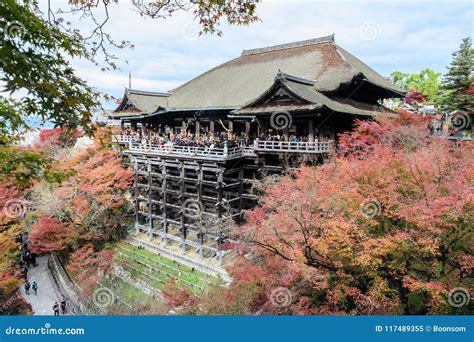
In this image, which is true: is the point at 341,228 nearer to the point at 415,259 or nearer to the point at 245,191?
the point at 415,259

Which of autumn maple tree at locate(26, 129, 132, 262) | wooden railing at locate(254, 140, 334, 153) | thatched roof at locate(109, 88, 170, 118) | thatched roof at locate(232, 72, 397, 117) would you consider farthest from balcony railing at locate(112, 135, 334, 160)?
autumn maple tree at locate(26, 129, 132, 262)

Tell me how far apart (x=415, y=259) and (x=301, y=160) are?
733 cm

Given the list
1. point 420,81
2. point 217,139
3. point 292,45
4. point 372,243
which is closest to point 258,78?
point 292,45

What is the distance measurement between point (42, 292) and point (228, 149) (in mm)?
13751

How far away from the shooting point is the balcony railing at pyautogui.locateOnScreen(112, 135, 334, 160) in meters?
14.9

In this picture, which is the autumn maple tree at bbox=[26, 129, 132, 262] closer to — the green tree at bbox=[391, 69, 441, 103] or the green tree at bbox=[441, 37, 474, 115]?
the green tree at bbox=[441, 37, 474, 115]

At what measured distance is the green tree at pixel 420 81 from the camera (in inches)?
1816

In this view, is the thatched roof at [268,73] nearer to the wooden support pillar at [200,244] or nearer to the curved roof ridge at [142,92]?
the curved roof ridge at [142,92]

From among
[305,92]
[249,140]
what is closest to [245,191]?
[249,140]

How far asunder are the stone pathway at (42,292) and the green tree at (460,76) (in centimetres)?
2618

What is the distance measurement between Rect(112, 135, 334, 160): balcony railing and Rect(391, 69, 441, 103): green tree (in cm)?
3767

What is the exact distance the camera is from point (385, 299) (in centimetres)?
873

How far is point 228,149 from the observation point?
17.0 m

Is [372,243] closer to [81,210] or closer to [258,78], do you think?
[258,78]
